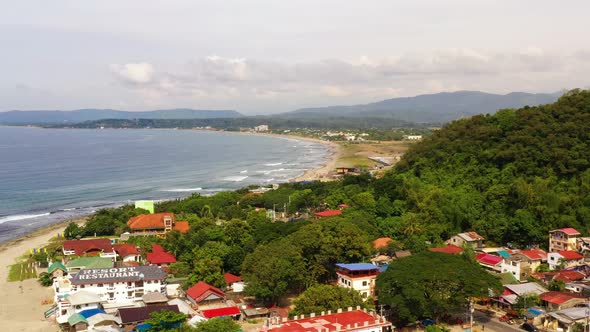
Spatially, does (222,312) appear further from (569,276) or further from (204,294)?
(569,276)

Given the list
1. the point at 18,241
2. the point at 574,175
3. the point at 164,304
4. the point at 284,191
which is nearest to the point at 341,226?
the point at 164,304

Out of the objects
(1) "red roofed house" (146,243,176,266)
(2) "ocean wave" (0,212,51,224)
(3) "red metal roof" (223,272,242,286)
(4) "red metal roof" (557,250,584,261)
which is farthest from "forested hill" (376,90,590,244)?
(2) "ocean wave" (0,212,51,224)

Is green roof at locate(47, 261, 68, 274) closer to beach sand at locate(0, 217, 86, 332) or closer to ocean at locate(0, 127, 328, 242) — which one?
beach sand at locate(0, 217, 86, 332)

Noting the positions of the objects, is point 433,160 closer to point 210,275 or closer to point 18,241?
point 210,275

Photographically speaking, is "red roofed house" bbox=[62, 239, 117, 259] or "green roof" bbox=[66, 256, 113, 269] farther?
"red roofed house" bbox=[62, 239, 117, 259]

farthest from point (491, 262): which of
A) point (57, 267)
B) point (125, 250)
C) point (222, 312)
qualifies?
point (57, 267)

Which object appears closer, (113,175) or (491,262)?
(491,262)
